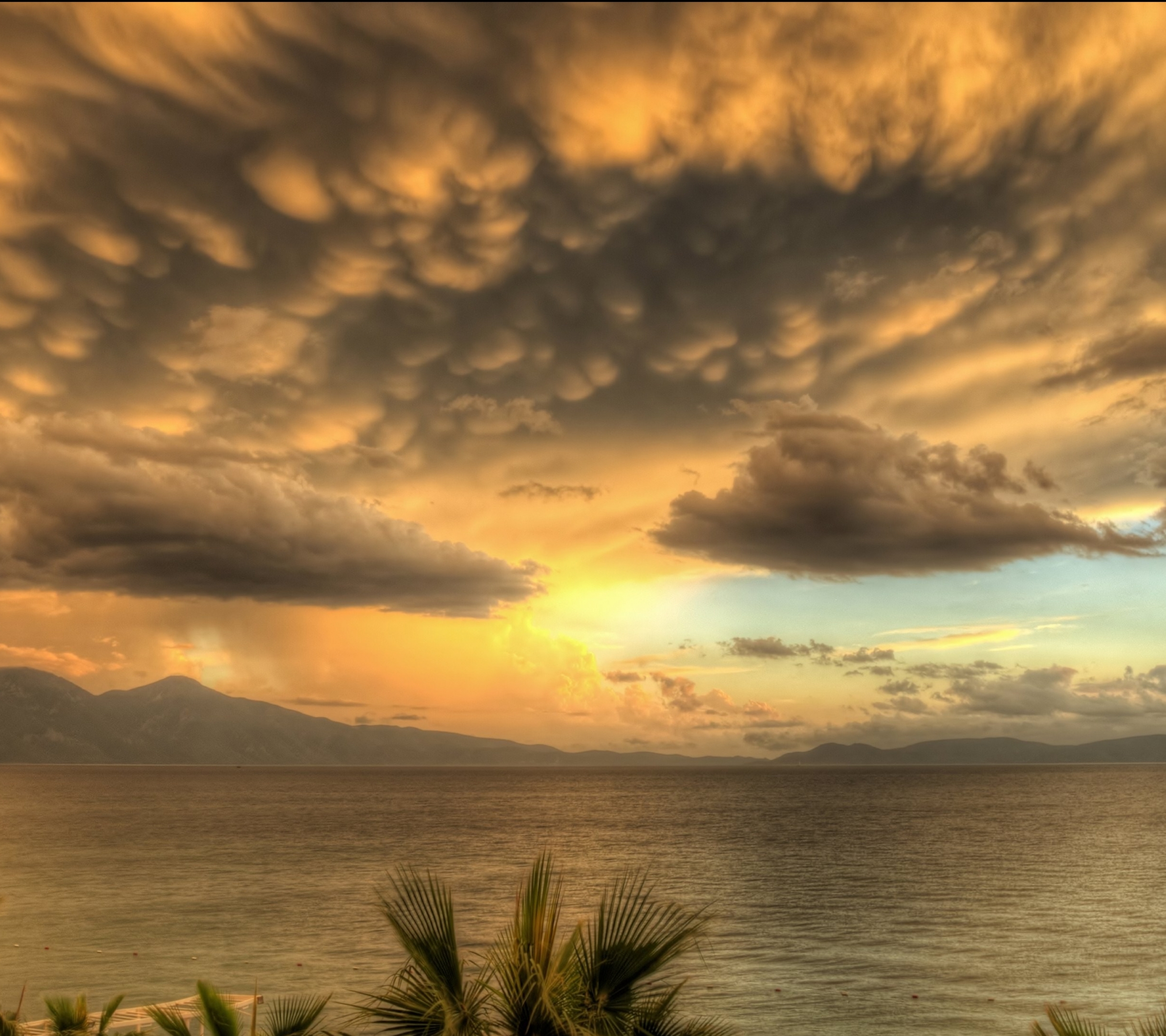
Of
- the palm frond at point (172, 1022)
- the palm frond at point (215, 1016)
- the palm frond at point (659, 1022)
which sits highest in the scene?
the palm frond at point (659, 1022)

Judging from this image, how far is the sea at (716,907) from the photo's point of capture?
3525 cm

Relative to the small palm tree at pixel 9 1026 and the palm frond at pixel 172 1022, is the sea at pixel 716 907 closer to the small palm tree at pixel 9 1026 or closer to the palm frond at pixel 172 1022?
the palm frond at pixel 172 1022

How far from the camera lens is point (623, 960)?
25.3ft

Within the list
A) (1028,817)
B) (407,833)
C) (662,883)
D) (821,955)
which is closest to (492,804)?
(407,833)

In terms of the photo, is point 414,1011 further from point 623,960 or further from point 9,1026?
point 9,1026

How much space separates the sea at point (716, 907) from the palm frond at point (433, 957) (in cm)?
432

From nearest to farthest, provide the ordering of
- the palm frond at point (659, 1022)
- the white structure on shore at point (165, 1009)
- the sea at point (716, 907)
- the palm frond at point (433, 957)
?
the palm frond at point (433, 957) < the palm frond at point (659, 1022) < the white structure on shore at point (165, 1009) < the sea at point (716, 907)

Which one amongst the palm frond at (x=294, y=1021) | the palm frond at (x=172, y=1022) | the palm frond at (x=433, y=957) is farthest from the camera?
the palm frond at (x=172, y=1022)

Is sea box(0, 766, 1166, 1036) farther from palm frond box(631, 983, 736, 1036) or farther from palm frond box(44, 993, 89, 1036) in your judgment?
palm frond box(44, 993, 89, 1036)

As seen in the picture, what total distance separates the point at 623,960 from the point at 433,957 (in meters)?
1.61

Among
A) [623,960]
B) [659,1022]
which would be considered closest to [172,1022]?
[659,1022]

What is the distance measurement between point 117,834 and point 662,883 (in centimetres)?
6953

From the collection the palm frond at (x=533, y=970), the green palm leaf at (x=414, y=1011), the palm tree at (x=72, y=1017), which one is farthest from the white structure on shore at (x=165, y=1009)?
the palm frond at (x=533, y=970)

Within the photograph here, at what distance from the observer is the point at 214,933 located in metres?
45.6
